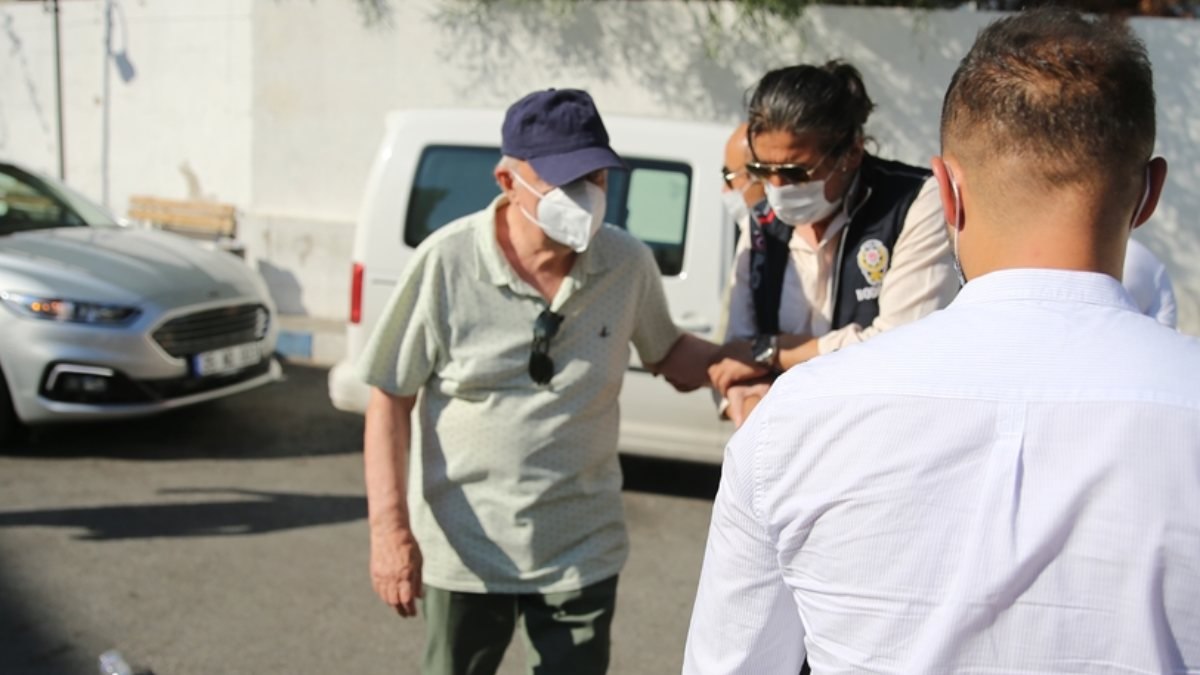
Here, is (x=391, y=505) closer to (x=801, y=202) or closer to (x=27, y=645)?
(x=801, y=202)

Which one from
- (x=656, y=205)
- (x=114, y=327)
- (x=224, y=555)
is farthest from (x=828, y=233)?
(x=114, y=327)

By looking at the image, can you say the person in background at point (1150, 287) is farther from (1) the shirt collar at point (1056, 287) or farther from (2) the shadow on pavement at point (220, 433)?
(2) the shadow on pavement at point (220, 433)

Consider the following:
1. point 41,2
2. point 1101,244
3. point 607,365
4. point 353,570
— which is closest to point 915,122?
point 353,570

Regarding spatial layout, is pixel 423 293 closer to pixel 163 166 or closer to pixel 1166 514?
pixel 1166 514

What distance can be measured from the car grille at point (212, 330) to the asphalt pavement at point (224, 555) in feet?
1.96

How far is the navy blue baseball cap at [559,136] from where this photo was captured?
261 centimetres

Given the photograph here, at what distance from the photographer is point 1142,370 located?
1.12 metres

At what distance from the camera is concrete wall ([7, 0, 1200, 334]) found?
9.23m

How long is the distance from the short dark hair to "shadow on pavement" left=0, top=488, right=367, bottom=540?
187 inches

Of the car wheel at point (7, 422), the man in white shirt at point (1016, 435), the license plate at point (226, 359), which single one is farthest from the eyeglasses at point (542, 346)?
the car wheel at point (7, 422)

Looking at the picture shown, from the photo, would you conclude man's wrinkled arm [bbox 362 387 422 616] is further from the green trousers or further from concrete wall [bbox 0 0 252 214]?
concrete wall [bbox 0 0 252 214]

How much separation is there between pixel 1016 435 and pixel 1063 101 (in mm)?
356

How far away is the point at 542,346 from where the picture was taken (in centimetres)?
265

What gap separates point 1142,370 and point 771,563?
0.46m
